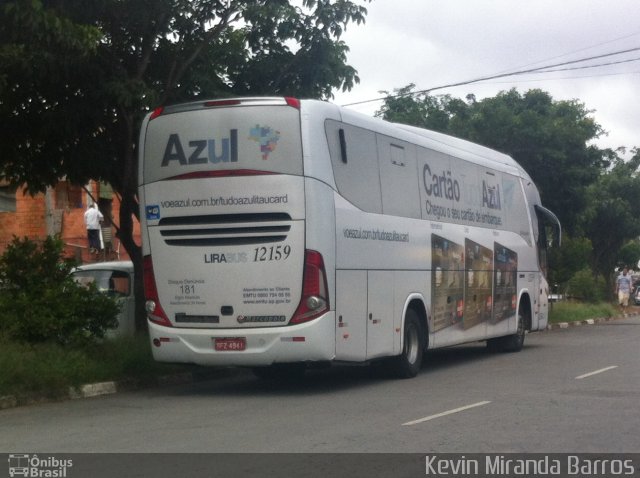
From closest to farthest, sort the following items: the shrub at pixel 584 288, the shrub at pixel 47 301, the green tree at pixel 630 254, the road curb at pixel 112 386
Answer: the road curb at pixel 112 386
the shrub at pixel 47 301
the shrub at pixel 584 288
the green tree at pixel 630 254

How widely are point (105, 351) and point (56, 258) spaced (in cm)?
148

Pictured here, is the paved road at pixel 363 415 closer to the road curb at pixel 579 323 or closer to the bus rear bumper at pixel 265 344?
the bus rear bumper at pixel 265 344

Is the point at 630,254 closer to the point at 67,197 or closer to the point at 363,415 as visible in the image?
the point at 67,197

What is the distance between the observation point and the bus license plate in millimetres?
13125

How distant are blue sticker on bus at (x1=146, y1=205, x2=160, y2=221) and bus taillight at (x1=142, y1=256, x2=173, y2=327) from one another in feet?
1.71

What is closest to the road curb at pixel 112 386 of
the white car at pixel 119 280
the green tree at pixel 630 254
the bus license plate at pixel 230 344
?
the bus license plate at pixel 230 344

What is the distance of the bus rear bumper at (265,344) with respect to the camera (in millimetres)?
12984

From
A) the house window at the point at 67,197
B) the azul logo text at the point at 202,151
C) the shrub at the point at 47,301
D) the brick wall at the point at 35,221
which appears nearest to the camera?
the azul logo text at the point at 202,151

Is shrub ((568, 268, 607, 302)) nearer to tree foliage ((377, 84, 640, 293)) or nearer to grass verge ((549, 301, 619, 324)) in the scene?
grass verge ((549, 301, 619, 324))

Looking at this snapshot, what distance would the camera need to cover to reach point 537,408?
11648mm

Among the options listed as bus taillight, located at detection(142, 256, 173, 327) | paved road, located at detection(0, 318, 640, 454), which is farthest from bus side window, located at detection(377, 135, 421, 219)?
bus taillight, located at detection(142, 256, 173, 327)

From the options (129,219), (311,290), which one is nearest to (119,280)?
(129,219)

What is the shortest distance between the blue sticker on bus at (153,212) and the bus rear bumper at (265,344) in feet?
4.99

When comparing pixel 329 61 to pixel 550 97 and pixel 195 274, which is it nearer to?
pixel 195 274
